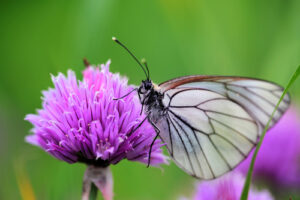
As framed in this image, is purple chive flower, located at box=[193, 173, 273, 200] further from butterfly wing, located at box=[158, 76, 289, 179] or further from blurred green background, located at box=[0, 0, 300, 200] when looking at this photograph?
blurred green background, located at box=[0, 0, 300, 200]

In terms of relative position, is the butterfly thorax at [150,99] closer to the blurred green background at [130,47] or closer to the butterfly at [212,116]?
the butterfly at [212,116]

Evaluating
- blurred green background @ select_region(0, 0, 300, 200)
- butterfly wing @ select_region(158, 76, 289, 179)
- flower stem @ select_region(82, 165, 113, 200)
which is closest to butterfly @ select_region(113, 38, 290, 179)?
butterfly wing @ select_region(158, 76, 289, 179)

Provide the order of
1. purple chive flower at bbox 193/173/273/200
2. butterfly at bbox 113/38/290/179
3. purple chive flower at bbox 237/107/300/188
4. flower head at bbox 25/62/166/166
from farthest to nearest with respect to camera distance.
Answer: purple chive flower at bbox 237/107/300/188 < butterfly at bbox 113/38/290/179 < purple chive flower at bbox 193/173/273/200 < flower head at bbox 25/62/166/166

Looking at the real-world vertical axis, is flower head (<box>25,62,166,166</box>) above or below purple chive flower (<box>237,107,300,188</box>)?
above

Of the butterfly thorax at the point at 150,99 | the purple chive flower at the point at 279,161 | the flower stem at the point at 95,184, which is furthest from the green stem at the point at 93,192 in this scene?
the purple chive flower at the point at 279,161

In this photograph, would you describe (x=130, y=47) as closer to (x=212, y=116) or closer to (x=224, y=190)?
(x=212, y=116)

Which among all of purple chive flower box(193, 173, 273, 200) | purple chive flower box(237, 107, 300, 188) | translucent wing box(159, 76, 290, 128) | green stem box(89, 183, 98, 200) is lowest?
purple chive flower box(237, 107, 300, 188)

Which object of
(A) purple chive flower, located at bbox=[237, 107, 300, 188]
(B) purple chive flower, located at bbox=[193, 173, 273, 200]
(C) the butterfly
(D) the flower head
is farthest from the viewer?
(A) purple chive flower, located at bbox=[237, 107, 300, 188]
